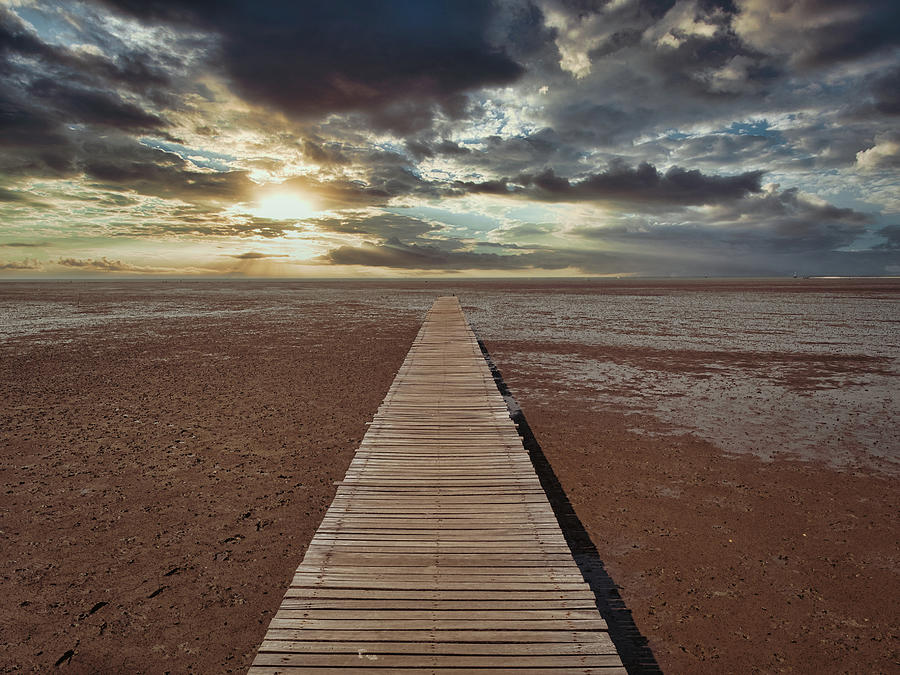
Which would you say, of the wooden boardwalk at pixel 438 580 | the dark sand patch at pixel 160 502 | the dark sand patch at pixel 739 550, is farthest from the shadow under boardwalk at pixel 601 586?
the dark sand patch at pixel 160 502

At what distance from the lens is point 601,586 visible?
214 inches

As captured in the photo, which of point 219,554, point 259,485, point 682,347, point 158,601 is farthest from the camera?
point 682,347

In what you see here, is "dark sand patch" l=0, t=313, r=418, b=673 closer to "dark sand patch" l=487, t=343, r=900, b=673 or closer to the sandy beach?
the sandy beach

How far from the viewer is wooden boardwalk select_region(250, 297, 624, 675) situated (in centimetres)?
354

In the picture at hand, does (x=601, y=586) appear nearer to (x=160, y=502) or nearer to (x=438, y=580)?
(x=438, y=580)

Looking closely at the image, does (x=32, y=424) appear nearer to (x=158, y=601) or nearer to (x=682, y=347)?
(x=158, y=601)

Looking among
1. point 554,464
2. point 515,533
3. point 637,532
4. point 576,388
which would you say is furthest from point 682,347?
point 515,533

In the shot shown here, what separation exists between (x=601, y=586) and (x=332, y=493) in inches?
169

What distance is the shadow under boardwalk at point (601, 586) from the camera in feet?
14.7

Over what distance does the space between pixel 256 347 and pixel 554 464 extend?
16530 millimetres

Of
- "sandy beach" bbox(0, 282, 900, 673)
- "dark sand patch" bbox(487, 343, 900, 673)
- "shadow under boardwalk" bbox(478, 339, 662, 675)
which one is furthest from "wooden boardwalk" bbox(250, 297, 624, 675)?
"dark sand patch" bbox(487, 343, 900, 673)

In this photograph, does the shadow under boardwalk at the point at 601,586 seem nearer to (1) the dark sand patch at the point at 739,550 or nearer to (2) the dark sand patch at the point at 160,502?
(1) the dark sand patch at the point at 739,550

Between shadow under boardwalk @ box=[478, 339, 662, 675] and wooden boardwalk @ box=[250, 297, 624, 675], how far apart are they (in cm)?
92

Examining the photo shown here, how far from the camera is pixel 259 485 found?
7867 millimetres
